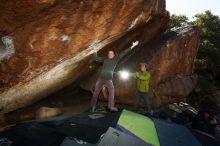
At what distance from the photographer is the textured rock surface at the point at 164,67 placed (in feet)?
42.0

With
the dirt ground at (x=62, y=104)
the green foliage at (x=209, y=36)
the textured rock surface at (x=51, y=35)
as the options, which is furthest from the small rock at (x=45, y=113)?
the green foliage at (x=209, y=36)

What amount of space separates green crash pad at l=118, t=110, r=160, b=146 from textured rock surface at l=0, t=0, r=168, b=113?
294 cm

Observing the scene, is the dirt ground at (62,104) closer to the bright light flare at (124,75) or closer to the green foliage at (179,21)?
the bright light flare at (124,75)

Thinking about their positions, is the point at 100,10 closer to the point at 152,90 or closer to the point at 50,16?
the point at 50,16

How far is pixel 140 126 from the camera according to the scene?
338 inches

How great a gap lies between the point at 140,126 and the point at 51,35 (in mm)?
4004

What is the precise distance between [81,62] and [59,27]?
303 centimetres

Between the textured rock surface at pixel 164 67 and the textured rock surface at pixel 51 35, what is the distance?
2.25 metres

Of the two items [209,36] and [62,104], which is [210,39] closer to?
[209,36]

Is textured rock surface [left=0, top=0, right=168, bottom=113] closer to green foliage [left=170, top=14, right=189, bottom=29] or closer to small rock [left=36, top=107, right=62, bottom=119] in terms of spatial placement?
small rock [left=36, top=107, right=62, bottom=119]

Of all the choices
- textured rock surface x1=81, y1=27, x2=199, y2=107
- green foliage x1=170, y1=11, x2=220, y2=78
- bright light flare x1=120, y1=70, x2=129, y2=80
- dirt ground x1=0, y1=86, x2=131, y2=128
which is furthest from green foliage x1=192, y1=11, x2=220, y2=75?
dirt ground x1=0, y1=86, x2=131, y2=128

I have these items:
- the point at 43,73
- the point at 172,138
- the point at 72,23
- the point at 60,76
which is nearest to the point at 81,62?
the point at 60,76

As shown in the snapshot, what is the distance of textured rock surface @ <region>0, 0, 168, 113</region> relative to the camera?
7.52 meters

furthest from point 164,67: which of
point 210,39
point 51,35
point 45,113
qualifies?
point 210,39
